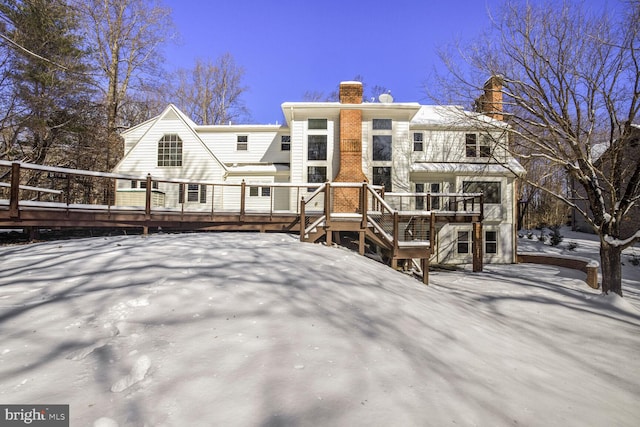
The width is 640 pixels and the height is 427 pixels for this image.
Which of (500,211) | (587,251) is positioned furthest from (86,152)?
(587,251)

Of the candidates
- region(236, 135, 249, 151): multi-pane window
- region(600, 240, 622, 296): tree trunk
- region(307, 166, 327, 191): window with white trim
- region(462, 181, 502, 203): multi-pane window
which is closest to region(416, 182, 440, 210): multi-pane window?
region(462, 181, 502, 203): multi-pane window

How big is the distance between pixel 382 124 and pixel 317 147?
373 centimetres

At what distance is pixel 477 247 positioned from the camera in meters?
14.1

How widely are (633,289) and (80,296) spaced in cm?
1723

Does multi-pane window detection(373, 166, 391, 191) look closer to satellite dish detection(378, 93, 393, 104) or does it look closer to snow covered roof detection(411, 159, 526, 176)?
snow covered roof detection(411, 159, 526, 176)

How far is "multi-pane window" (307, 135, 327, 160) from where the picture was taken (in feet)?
53.8

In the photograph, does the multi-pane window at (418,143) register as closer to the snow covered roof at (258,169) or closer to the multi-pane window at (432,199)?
the multi-pane window at (432,199)

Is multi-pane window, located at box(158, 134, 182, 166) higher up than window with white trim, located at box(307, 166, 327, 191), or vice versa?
multi-pane window, located at box(158, 134, 182, 166)

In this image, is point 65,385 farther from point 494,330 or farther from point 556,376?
point 494,330

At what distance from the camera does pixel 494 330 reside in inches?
180

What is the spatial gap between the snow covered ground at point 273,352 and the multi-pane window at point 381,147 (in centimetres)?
1214

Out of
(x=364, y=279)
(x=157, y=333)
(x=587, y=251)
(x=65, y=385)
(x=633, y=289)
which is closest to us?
(x=65, y=385)

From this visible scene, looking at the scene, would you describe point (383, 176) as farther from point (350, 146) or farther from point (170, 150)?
point (170, 150)

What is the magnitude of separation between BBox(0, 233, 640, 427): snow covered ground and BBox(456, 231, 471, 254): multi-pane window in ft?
38.9
